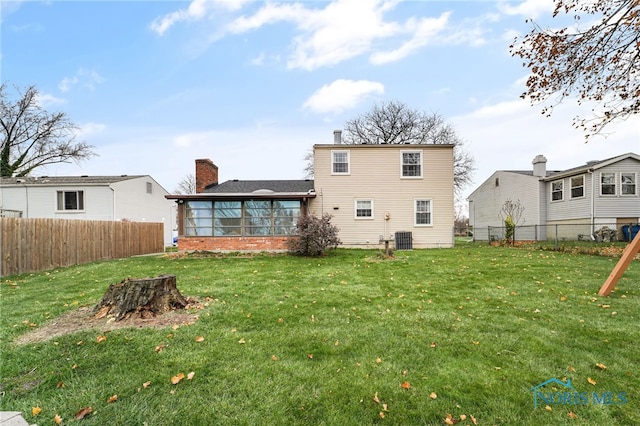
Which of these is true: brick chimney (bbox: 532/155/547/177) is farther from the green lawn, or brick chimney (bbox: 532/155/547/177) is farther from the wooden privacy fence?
the wooden privacy fence

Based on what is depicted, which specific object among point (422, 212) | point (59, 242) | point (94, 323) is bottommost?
point (94, 323)

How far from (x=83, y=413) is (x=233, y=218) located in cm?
1278

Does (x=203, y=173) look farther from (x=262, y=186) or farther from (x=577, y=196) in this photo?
(x=577, y=196)

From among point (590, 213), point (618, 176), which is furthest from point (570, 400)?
point (618, 176)

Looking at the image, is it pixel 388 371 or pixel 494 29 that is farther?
pixel 494 29

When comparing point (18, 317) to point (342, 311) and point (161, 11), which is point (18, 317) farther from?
point (161, 11)

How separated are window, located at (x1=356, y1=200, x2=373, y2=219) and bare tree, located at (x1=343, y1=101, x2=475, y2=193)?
52.5 feet

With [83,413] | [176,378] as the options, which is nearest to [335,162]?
[176,378]

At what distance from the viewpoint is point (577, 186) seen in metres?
18.6

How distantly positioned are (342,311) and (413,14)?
9673 mm

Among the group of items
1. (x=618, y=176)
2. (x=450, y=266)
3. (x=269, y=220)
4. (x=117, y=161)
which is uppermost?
(x=117, y=161)

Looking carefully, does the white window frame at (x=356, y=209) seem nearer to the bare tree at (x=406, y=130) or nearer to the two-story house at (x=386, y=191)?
the two-story house at (x=386, y=191)

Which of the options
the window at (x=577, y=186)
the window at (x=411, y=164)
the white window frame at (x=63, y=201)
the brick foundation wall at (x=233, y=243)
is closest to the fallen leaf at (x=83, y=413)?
the brick foundation wall at (x=233, y=243)

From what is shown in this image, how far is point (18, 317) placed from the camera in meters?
4.72
